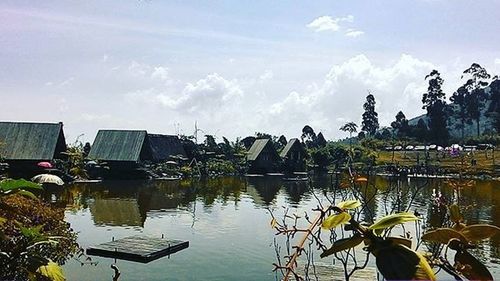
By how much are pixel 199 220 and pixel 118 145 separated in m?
23.7

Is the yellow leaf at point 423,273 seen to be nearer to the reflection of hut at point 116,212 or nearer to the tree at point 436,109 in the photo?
the reflection of hut at point 116,212

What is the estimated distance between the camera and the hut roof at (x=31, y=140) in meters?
33.7

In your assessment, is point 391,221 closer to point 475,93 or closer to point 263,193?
point 263,193

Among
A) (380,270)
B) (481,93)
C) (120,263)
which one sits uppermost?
(481,93)

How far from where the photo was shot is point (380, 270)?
618 millimetres

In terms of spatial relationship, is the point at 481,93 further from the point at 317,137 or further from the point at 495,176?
the point at 495,176

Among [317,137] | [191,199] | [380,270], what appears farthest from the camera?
[317,137]

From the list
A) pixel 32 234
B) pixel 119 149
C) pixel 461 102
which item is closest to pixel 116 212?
pixel 32 234

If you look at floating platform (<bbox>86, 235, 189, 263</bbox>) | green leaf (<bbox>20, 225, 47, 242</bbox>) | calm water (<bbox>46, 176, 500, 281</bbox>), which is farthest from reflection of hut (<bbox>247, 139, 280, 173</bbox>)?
green leaf (<bbox>20, 225, 47, 242</bbox>)

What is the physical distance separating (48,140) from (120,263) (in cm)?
2616

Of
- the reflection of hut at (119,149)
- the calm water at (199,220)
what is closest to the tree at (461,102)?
the calm water at (199,220)

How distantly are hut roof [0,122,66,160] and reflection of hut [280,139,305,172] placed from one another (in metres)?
22.6

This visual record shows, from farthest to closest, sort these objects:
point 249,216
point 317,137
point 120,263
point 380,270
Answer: point 317,137 → point 249,216 → point 120,263 → point 380,270

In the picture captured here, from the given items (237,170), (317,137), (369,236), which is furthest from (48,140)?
(317,137)
